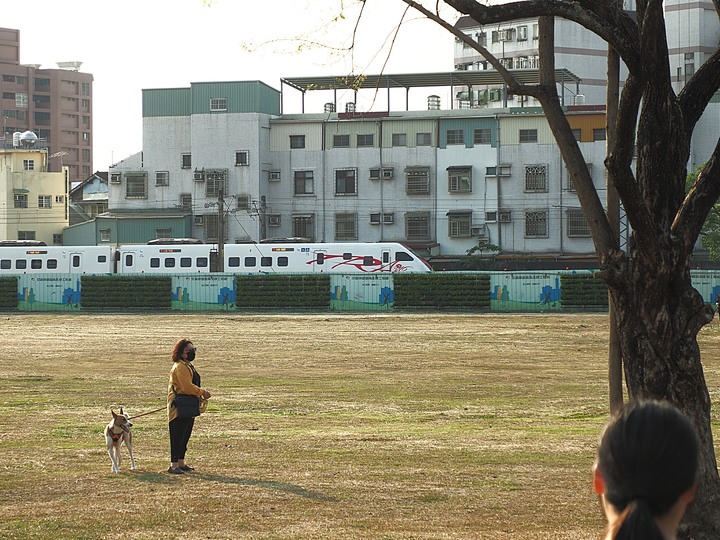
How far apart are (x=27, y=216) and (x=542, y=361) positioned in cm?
7044

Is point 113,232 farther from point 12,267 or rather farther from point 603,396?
point 603,396

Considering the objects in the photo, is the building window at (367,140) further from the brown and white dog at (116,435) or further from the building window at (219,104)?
the brown and white dog at (116,435)

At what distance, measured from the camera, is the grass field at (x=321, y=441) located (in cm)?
1025

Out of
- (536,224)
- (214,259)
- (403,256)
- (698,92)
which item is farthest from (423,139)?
(698,92)

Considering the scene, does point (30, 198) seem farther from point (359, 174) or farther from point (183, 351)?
point (183, 351)

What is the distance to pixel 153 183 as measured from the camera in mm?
82500

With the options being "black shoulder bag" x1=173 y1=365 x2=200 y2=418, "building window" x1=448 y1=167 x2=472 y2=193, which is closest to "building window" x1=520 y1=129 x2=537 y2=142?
"building window" x1=448 y1=167 x2=472 y2=193

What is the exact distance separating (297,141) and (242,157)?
442 centimetres

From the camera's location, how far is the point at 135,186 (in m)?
83.2

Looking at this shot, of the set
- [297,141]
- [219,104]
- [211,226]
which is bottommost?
[211,226]

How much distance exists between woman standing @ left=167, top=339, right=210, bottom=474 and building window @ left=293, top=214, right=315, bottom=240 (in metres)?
66.5

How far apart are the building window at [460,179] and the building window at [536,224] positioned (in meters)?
4.72

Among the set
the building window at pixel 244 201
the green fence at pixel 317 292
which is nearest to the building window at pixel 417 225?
the building window at pixel 244 201

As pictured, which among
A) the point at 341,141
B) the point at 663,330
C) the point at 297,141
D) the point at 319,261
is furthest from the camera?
the point at 297,141
